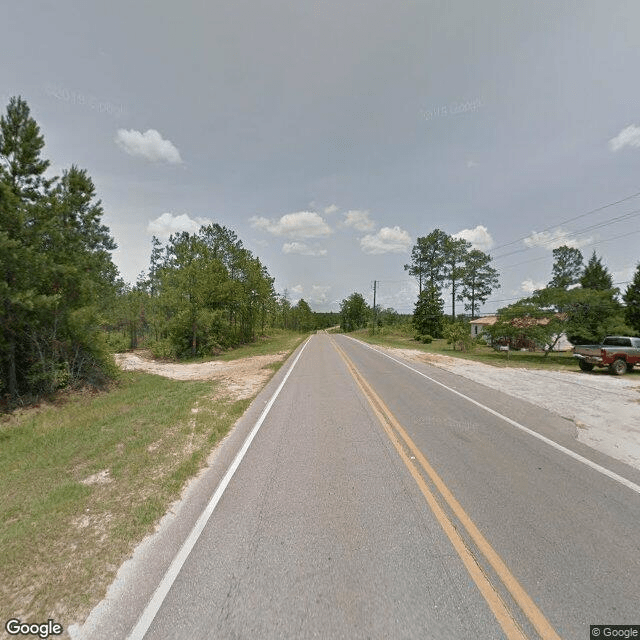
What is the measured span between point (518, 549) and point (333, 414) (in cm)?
468

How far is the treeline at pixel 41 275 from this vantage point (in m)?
9.82

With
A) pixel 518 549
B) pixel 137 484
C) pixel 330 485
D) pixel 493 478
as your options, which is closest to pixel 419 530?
pixel 518 549

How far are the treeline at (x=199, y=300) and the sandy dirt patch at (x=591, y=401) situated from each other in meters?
21.0

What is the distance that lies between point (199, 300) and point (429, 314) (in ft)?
108

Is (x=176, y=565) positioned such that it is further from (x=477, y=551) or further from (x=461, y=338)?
(x=461, y=338)

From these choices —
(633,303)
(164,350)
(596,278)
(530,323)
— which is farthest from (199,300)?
(596,278)

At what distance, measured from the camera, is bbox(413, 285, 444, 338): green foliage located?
4394 centimetres

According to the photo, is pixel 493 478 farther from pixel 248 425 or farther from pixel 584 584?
pixel 248 425

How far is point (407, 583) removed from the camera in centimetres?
262

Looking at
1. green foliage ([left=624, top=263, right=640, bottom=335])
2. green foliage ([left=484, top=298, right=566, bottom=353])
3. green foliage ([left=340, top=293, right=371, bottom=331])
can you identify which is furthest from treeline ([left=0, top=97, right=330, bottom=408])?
green foliage ([left=340, top=293, right=371, bottom=331])

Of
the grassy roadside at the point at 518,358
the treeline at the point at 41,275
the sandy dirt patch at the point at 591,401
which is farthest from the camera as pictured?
the grassy roadside at the point at 518,358

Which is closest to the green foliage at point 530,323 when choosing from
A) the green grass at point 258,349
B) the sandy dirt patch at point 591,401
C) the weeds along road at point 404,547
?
the sandy dirt patch at point 591,401

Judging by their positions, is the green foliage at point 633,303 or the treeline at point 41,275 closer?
the treeline at point 41,275

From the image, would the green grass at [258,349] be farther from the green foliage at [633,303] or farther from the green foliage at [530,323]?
the green foliage at [633,303]
